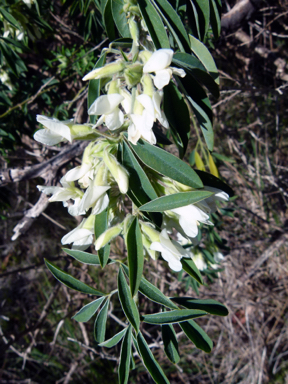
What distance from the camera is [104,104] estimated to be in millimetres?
476

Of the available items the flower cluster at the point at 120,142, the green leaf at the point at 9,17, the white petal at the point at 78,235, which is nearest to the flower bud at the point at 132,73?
the flower cluster at the point at 120,142

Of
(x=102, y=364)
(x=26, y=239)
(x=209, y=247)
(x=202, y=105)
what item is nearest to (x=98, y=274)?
(x=102, y=364)

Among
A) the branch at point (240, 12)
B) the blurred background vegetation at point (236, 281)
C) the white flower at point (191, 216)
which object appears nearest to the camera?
the white flower at point (191, 216)

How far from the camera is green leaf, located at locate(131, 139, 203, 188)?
1.63 ft

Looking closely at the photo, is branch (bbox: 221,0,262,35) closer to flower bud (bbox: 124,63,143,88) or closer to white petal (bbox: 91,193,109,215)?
flower bud (bbox: 124,63,143,88)

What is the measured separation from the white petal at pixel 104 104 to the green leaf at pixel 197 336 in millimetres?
534

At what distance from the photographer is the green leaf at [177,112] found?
552 millimetres

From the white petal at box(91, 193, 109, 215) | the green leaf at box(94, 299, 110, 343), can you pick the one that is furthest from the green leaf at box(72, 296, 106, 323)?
the white petal at box(91, 193, 109, 215)

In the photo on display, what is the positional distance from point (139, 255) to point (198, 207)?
0.16 m

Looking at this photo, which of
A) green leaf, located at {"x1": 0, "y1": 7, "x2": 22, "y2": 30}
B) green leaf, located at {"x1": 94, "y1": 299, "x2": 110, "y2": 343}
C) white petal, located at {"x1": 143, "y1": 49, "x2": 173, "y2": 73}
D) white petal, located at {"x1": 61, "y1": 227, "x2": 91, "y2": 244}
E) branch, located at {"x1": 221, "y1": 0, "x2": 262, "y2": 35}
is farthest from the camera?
branch, located at {"x1": 221, "y1": 0, "x2": 262, "y2": 35}

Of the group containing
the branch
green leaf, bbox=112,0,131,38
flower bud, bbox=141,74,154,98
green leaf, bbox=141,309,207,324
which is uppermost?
green leaf, bbox=112,0,131,38

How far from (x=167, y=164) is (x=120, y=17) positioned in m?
0.37

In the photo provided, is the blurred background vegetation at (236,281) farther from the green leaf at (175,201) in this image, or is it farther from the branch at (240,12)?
the green leaf at (175,201)

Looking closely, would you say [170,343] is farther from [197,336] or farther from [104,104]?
[104,104]
